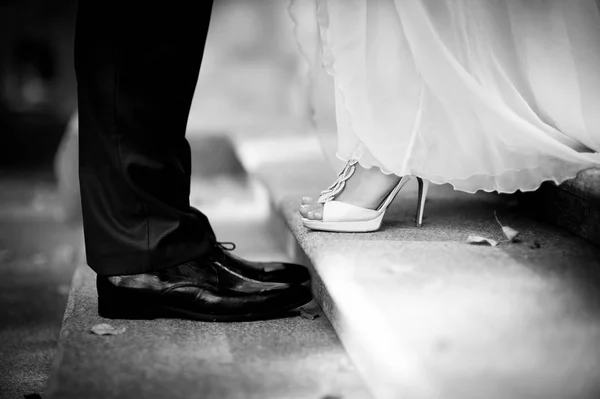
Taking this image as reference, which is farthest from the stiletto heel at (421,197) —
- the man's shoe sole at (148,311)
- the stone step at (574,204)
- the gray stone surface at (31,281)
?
the gray stone surface at (31,281)

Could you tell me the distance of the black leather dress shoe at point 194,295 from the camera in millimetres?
1357

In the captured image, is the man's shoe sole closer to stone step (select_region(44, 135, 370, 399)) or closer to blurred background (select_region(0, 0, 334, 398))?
stone step (select_region(44, 135, 370, 399))

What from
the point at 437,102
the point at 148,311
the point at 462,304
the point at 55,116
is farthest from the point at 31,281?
the point at 55,116

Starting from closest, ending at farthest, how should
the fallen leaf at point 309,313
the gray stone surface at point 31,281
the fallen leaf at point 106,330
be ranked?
the fallen leaf at point 106,330
the fallen leaf at point 309,313
the gray stone surface at point 31,281

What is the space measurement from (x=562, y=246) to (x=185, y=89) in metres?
0.84

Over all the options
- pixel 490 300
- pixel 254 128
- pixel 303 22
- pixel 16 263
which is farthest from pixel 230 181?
pixel 490 300

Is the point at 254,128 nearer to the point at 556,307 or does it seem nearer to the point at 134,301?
the point at 134,301

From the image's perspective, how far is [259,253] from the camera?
2.07m

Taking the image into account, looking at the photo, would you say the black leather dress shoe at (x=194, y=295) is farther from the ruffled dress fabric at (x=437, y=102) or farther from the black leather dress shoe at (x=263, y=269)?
the ruffled dress fabric at (x=437, y=102)

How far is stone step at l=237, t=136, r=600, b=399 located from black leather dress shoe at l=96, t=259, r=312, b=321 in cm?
12

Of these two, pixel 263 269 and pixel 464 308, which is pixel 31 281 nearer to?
pixel 263 269

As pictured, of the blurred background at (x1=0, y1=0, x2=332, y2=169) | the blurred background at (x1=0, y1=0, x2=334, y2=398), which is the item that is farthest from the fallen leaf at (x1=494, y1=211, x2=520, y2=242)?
the blurred background at (x1=0, y1=0, x2=332, y2=169)

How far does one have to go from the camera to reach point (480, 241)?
1.48 metres

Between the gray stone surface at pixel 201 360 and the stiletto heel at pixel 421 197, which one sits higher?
the stiletto heel at pixel 421 197
